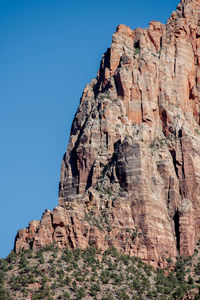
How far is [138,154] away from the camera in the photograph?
157m

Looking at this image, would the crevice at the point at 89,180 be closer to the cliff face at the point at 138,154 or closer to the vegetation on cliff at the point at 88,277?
the cliff face at the point at 138,154

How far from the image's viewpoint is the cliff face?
151 meters

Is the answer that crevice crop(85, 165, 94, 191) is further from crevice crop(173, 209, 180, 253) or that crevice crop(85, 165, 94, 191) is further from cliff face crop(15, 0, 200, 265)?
crevice crop(173, 209, 180, 253)

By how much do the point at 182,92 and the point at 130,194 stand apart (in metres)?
35.2

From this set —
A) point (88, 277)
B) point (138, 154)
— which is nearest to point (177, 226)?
point (138, 154)

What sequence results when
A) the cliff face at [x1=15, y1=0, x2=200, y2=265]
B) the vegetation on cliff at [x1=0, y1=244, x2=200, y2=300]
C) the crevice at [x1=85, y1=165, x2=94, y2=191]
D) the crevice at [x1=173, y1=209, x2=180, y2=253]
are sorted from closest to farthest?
the vegetation on cliff at [x1=0, y1=244, x2=200, y2=300], the cliff face at [x1=15, y1=0, x2=200, y2=265], the crevice at [x1=173, y1=209, x2=180, y2=253], the crevice at [x1=85, y1=165, x2=94, y2=191]

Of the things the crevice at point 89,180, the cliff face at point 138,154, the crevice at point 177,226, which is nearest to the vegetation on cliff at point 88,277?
the cliff face at point 138,154

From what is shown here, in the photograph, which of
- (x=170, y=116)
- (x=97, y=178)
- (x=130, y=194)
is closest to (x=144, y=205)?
(x=130, y=194)

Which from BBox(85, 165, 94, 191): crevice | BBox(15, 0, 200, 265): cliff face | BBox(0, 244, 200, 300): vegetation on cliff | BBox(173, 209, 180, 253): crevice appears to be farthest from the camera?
BBox(85, 165, 94, 191): crevice

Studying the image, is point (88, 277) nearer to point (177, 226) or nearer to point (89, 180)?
point (177, 226)

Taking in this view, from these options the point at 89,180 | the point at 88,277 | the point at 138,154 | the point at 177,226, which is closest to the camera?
the point at 88,277

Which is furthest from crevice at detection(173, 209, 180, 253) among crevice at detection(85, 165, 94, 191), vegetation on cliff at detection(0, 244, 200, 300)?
crevice at detection(85, 165, 94, 191)

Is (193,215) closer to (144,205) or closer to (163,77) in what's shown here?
(144,205)

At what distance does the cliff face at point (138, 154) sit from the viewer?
151 meters
